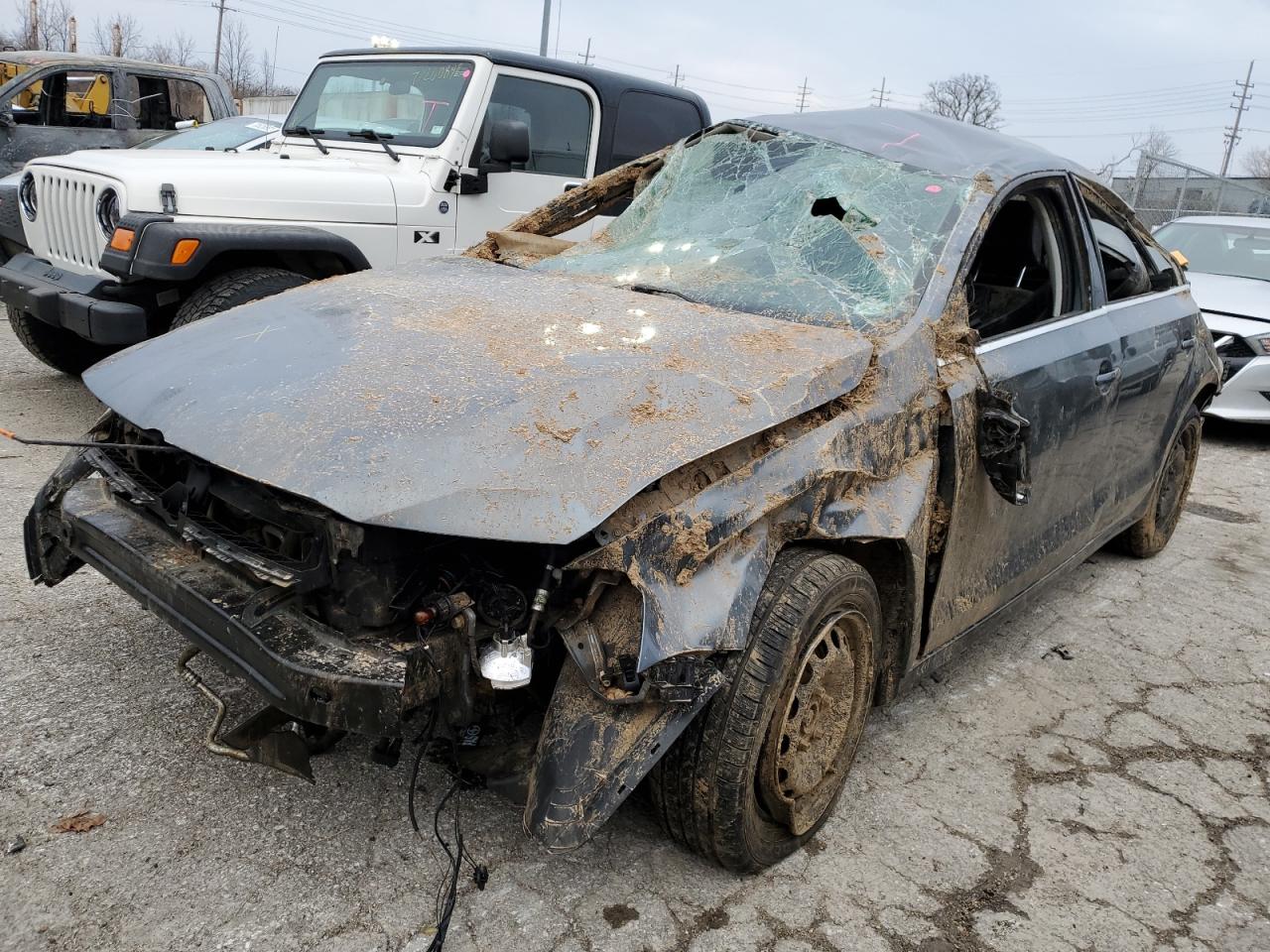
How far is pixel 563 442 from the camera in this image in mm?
2092

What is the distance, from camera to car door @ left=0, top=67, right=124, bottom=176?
897 cm

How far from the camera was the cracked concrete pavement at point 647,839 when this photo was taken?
222 cm

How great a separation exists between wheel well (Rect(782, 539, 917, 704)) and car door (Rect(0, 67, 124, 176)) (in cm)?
910

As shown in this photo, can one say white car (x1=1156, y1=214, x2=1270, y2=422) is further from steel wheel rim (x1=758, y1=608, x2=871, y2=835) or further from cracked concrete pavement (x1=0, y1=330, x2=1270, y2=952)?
steel wheel rim (x1=758, y1=608, x2=871, y2=835)

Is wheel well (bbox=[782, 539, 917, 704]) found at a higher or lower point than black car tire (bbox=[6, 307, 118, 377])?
higher

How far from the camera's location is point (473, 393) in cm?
224

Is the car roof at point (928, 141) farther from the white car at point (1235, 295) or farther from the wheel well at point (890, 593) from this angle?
the white car at point (1235, 295)

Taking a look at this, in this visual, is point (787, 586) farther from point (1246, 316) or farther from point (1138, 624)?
point (1246, 316)

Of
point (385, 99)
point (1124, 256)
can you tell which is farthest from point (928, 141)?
point (385, 99)

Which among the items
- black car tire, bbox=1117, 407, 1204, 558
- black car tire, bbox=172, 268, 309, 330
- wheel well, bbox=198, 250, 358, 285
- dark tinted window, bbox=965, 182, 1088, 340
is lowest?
black car tire, bbox=1117, 407, 1204, 558

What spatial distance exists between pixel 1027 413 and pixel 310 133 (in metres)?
4.56

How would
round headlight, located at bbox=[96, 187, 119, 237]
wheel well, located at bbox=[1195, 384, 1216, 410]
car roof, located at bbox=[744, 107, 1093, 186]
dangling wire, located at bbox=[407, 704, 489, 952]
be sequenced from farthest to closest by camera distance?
round headlight, located at bbox=[96, 187, 119, 237], wheel well, located at bbox=[1195, 384, 1216, 410], car roof, located at bbox=[744, 107, 1093, 186], dangling wire, located at bbox=[407, 704, 489, 952]

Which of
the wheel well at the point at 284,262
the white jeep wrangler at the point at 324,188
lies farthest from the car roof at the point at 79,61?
the wheel well at the point at 284,262

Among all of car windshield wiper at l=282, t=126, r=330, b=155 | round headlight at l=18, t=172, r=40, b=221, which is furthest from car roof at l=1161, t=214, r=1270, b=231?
round headlight at l=18, t=172, r=40, b=221
